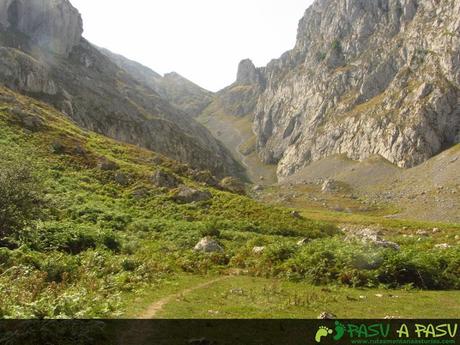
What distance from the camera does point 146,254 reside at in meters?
31.6

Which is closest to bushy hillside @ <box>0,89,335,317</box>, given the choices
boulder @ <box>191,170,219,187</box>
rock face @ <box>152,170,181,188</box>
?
boulder @ <box>191,170,219,187</box>

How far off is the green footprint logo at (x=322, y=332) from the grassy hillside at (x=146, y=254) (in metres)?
2.96

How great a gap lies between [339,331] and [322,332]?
2.07 feet

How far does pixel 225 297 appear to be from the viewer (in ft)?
69.0

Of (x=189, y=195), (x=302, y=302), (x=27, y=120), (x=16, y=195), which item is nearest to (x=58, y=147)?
(x=27, y=120)

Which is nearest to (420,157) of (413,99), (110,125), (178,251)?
(413,99)

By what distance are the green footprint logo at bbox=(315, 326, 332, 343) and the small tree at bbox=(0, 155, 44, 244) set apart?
65.9 feet

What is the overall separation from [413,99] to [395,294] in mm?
181978


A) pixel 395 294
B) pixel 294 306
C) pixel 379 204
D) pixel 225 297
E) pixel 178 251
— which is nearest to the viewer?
pixel 294 306

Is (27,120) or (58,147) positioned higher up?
(27,120)

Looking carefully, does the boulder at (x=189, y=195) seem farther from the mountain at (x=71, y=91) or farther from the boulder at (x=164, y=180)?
the mountain at (x=71, y=91)

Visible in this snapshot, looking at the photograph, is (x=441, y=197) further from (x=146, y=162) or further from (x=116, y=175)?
(x=116, y=175)

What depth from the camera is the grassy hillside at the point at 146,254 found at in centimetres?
1959

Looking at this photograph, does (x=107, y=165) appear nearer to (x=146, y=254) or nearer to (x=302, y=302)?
(x=146, y=254)
